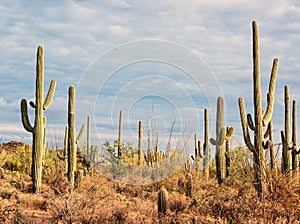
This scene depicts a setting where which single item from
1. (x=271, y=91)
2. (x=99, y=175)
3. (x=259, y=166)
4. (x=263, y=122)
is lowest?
(x=99, y=175)

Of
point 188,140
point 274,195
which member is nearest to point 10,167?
point 188,140

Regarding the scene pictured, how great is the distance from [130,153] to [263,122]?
859 cm

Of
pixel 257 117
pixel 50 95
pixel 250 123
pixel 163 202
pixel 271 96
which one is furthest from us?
pixel 50 95

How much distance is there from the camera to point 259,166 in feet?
41.1

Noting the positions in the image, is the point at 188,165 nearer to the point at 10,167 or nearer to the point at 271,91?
the point at 271,91

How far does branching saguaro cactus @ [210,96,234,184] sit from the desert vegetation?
40 millimetres

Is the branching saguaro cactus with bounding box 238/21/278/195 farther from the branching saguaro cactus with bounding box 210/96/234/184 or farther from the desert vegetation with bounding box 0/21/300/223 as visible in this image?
the branching saguaro cactus with bounding box 210/96/234/184

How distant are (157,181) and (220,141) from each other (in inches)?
116

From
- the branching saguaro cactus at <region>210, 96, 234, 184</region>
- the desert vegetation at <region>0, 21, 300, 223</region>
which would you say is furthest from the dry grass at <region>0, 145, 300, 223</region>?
the branching saguaro cactus at <region>210, 96, 234, 184</region>

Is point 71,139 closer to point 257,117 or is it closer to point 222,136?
point 222,136

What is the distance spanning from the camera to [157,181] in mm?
17578

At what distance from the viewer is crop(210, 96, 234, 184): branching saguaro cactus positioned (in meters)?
18.1

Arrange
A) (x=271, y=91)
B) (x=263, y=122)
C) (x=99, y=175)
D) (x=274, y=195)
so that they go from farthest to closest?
1. (x=99, y=175)
2. (x=271, y=91)
3. (x=263, y=122)
4. (x=274, y=195)

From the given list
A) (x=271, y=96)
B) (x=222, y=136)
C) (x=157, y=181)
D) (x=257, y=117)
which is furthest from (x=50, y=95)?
(x=271, y=96)
